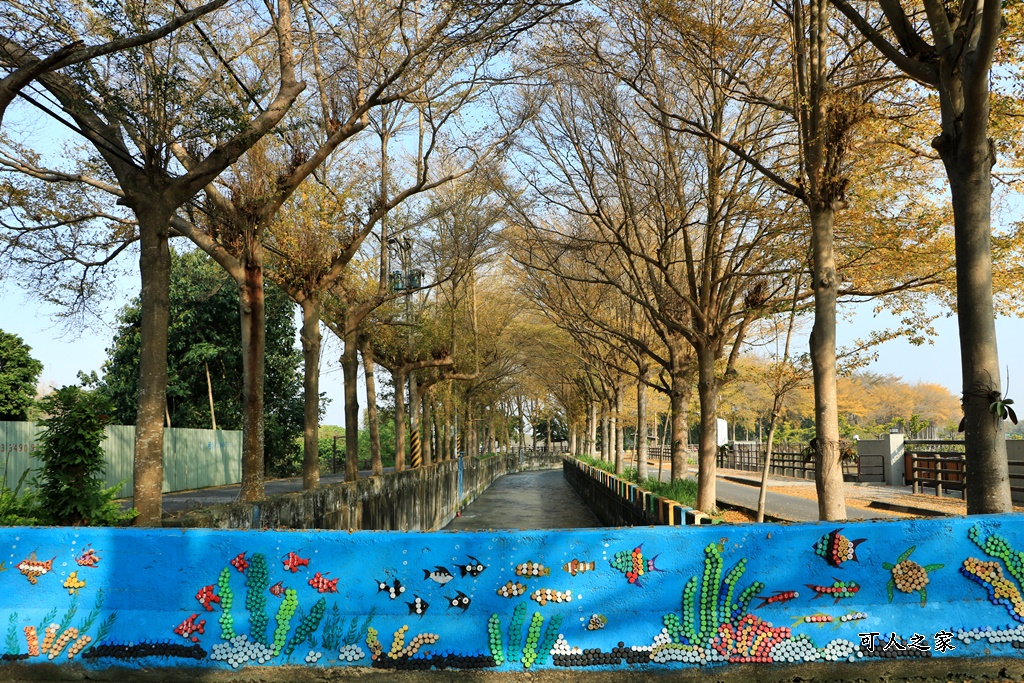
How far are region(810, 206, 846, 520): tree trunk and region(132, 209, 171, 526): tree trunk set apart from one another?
8.88m

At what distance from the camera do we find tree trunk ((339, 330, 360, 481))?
22.4 meters

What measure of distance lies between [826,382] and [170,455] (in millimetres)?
28038

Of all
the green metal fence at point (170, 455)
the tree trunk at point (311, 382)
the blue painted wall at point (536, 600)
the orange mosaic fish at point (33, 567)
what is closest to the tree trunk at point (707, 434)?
the tree trunk at point (311, 382)

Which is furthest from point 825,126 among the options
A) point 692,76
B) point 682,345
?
point 682,345

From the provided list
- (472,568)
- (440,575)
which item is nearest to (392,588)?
(440,575)

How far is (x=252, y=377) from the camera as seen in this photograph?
578 inches

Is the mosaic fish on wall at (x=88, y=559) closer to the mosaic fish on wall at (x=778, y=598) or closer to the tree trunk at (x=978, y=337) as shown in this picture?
the mosaic fish on wall at (x=778, y=598)

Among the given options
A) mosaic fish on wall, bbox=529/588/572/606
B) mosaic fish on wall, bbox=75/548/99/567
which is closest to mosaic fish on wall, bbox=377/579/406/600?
mosaic fish on wall, bbox=529/588/572/606

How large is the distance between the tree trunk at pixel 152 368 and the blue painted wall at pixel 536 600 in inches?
177

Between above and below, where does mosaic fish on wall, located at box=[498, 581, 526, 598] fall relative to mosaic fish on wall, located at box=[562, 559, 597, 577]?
below

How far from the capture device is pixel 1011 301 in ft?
59.2

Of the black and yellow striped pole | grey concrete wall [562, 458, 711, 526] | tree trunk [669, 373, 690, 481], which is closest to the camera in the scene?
grey concrete wall [562, 458, 711, 526]

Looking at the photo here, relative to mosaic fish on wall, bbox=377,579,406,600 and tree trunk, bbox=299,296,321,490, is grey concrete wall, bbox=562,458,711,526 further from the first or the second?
tree trunk, bbox=299,296,321,490

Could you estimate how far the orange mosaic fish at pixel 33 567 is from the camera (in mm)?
6586
